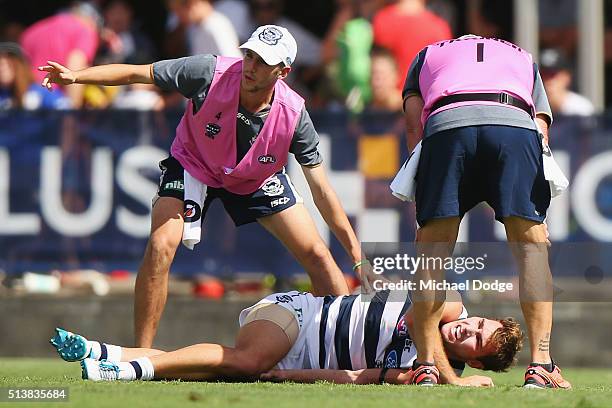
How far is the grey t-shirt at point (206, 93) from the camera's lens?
7809mm

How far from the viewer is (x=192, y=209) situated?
8008 mm

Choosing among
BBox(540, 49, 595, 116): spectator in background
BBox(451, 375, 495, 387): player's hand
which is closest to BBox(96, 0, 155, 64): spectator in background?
BBox(540, 49, 595, 116): spectator in background

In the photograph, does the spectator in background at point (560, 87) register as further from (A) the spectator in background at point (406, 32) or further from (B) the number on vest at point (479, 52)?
(B) the number on vest at point (479, 52)

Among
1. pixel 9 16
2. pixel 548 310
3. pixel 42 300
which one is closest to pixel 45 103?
pixel 42 300

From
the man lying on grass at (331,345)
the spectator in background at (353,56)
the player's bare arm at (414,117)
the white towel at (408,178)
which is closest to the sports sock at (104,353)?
the man lying on grass at (331,345)

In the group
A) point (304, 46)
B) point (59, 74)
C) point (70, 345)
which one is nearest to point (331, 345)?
point (70, 345)

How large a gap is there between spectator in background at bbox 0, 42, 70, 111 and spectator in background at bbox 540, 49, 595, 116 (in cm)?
456

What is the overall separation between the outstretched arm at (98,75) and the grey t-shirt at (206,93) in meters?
0.10

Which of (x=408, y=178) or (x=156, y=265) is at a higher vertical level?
(x=408, y=178)

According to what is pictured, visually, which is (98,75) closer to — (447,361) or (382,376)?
(382,376)

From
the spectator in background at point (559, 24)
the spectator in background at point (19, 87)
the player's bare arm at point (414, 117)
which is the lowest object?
the player's bare arm at point (414, 117)

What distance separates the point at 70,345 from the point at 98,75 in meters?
1.60

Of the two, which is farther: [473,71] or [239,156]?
[239,156]

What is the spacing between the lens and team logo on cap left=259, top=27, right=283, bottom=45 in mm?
7630
